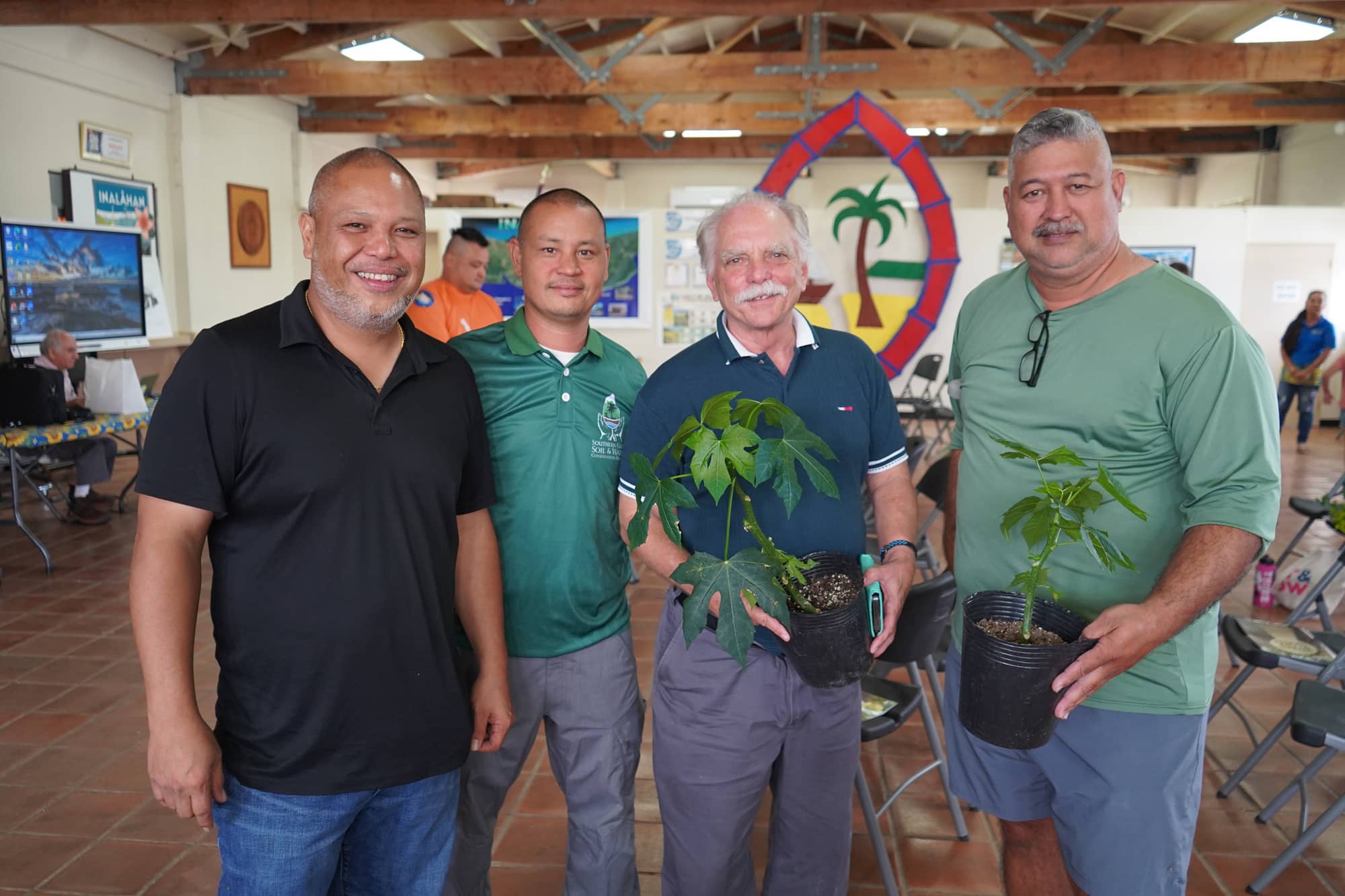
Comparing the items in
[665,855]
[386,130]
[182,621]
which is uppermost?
[386,130]

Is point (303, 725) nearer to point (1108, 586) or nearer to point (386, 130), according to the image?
point (1108, 586)

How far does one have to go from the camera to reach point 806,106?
1147cm

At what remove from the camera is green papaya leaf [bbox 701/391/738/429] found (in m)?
1.51

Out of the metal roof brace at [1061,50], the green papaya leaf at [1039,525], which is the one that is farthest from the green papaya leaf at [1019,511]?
the metal roof brace at [1061,50]

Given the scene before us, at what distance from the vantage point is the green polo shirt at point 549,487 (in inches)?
74.4

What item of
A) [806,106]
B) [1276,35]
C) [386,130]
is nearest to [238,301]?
[386,130]

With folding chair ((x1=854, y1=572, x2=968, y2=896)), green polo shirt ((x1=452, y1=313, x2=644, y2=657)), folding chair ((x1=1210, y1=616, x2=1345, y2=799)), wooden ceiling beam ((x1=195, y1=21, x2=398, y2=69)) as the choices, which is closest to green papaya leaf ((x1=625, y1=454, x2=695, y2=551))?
green polo shirt ((x1=452, y1=313, x2=644, y2=657))

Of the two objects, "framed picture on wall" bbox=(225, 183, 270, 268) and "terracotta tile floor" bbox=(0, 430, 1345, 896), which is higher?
"framed picture on wall" bbox=(225, 183, 270, 268)

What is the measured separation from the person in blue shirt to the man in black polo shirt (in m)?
11.2

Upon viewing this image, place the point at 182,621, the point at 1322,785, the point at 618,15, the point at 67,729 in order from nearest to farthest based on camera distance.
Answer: the point at 182,621 < the point at 1322,785 < the point at 67,729 < the point at 618,15

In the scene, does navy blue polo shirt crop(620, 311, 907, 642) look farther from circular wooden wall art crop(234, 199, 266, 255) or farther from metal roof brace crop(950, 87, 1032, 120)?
circular wooden wall art crop(234, 199, 266, 255)

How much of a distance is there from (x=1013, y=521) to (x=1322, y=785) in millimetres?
2445

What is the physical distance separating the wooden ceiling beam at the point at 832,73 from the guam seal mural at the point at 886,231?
9.72 ft

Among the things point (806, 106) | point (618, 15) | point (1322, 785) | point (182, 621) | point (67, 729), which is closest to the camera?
point (182, 621)
